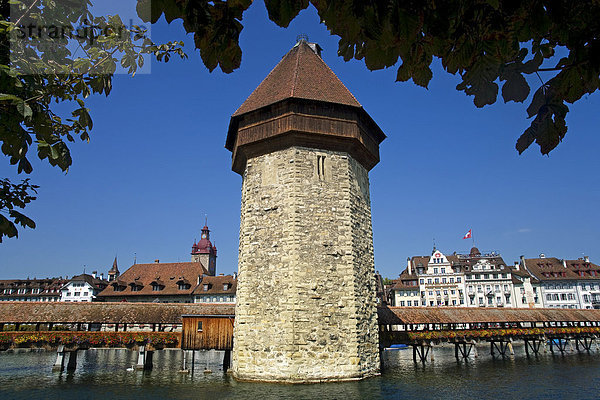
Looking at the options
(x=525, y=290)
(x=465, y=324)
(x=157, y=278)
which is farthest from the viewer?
(x=525, y=290)

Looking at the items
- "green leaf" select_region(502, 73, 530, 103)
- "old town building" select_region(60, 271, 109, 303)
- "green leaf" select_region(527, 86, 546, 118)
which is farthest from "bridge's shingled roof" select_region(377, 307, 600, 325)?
"old town building" select_region(60, 271, 109, 303)

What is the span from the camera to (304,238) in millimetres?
13430

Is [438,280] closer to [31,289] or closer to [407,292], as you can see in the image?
[407,292]

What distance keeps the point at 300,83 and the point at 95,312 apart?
49.3 feet

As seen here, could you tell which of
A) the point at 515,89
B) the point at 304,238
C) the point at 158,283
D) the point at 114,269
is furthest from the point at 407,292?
the point at 515,89

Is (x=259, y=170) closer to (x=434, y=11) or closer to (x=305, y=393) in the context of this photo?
(x=305, y=393)

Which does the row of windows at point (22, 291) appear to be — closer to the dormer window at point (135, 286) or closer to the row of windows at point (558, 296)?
the dormer window at point (135, 286)

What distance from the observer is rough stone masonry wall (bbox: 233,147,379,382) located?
1257 cm

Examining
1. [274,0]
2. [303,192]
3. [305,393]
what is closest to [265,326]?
[305,393]

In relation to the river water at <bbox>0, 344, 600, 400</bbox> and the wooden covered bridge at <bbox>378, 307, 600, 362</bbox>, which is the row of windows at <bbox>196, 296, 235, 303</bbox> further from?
the wooden covered bridge at <bbox>378, 307, 600, 362</bbox>

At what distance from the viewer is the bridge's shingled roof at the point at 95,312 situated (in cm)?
1914

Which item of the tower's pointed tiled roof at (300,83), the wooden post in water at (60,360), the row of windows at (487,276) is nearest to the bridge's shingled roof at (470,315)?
the tower's pointed tiled roof at (300,83)

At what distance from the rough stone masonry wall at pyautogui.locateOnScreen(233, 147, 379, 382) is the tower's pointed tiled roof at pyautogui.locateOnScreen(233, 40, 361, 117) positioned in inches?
82.3

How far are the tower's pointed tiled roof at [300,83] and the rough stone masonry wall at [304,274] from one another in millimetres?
2091
